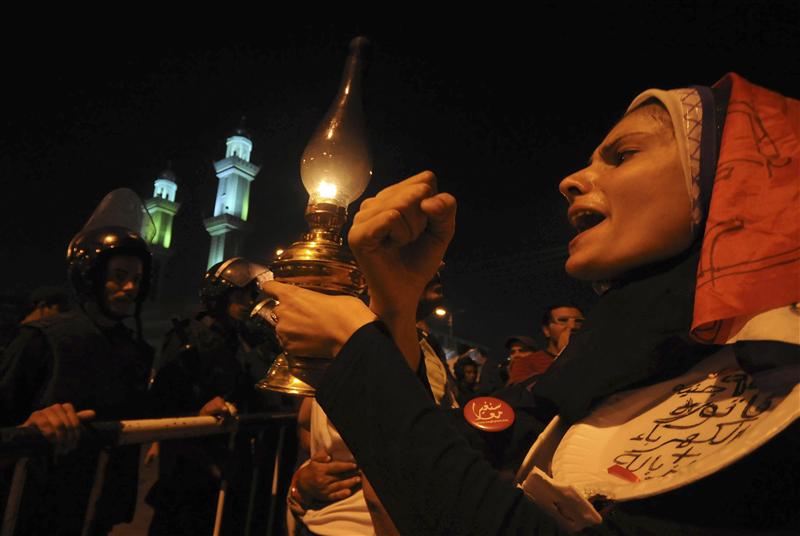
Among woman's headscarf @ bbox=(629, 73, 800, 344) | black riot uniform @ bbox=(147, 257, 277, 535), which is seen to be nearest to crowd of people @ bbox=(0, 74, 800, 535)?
woman's headscarf @ bbox=(629, 73, 800, 344)

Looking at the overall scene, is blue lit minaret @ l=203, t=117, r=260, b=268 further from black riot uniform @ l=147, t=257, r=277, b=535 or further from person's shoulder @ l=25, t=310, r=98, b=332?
person's shoulder @ l=25, t=310, r=98, b=332

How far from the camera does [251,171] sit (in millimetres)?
59562

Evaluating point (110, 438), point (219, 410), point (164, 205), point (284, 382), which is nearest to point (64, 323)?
point (219, 410)

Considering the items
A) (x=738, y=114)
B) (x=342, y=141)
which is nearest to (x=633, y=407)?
(x=738, y=114)

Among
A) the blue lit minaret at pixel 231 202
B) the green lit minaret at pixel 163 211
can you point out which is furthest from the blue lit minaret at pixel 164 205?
the blue lit minaret at pixel 231 202

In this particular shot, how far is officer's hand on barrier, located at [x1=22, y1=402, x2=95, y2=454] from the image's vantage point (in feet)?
6.90

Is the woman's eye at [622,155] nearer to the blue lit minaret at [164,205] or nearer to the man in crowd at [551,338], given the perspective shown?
the man in crowd at [551,338]

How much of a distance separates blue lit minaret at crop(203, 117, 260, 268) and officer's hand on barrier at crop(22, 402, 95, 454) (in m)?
54.0

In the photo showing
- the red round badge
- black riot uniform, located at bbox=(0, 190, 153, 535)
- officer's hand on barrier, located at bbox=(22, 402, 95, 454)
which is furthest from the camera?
black riot uniform, located at bbox=(0, 190, 153, 535)

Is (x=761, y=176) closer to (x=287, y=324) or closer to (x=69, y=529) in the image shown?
(x=287, y=324)

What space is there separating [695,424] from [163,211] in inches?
2703

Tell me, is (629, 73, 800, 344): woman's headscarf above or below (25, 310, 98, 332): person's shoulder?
above

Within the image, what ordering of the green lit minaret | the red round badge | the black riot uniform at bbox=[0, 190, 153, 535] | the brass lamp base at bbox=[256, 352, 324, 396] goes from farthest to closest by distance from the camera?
the green lit minaret < the black riot uniform at bbox=[0, 190, 153, 535] < the red round badge < the brass lamp base at bbox=[256, 352, 324, 396]

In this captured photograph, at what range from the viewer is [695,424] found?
0.98 metres
